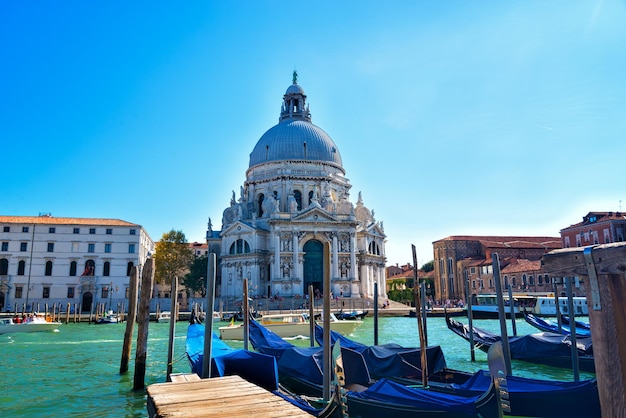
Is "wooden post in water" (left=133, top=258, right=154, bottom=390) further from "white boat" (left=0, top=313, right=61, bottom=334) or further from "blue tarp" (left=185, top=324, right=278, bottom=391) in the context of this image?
"white boat" (left=0, top=313, right=61, bottom=334)

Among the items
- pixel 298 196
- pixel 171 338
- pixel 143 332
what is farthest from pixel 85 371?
pixel 298 196

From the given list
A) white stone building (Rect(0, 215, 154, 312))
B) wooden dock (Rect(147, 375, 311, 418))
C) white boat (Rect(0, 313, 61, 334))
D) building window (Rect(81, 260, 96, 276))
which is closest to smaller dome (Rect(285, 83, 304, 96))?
white stone building (Rect(0, 215, 154, 312))

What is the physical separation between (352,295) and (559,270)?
3279cm

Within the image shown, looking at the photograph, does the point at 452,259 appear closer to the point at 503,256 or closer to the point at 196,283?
the point at 503,256

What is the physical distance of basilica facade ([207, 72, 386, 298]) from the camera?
35.3 meters

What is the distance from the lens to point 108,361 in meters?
13.8

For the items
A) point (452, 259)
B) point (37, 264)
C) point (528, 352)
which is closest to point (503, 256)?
point (452, 259)

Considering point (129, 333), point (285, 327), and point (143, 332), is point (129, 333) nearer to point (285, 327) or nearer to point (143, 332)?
point (143, 332)

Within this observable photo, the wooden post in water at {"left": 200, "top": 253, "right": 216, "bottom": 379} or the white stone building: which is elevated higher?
the white stone building

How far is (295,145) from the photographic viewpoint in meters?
41.3

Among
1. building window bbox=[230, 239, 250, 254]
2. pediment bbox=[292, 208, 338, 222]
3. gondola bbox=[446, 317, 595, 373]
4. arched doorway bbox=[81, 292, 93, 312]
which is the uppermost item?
pediment bbox=[292, 208, 338, 222]

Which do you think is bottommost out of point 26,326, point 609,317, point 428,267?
point 26,326

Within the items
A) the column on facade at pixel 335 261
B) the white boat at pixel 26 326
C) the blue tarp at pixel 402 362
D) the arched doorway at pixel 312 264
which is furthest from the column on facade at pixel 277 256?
the blue tarp at pixel 402 362

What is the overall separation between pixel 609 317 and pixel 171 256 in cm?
4149
